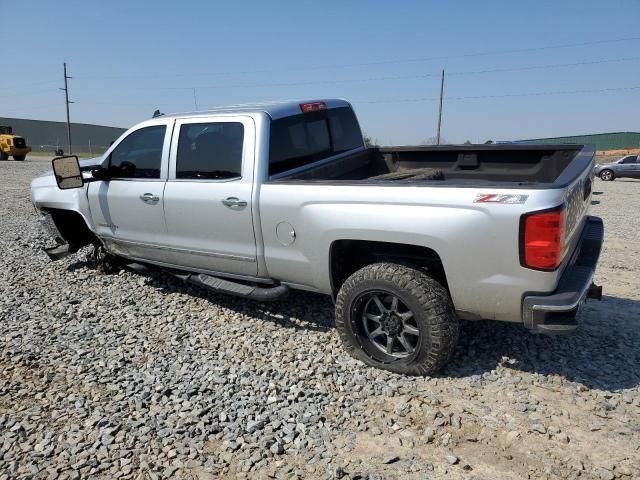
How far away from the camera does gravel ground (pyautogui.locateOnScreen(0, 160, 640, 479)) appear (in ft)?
8.46

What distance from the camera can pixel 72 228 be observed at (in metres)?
5.90

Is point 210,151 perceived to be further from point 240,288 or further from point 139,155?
point 240,288

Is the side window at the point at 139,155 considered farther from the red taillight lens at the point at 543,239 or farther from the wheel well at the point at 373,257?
the red taillight lens at the point at 543,239

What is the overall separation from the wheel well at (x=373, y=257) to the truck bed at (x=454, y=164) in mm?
730

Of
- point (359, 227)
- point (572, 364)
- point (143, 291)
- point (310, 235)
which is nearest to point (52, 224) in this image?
point (143, 291)

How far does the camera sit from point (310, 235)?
354cm

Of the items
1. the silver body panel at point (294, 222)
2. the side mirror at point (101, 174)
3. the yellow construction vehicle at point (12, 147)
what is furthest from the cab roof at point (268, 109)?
the yellow construction vehicle at point (12, 147)

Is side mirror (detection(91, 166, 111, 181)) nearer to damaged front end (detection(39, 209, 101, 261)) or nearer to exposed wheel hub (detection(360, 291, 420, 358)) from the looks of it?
damaged front end (detection(39, 209, 101, 261))

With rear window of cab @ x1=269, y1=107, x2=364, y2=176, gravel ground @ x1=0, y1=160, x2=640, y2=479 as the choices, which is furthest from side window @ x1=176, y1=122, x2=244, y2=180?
gravel ground @ x1=0, y1=160, x2=640, y2=479

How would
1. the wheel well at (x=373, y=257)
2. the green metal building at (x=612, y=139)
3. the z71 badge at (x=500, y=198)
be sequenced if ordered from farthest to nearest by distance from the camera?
the green metal building at (x=612, y=139) → the wheel well at (x=373, y=257) → the z71 badge at (x=500, y=198)

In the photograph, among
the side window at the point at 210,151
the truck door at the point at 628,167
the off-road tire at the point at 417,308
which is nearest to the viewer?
the off-road tire at the point at 417,308

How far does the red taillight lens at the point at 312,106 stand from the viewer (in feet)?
14.5

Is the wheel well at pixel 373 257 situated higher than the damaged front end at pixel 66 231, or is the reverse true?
the wheel well at pixel 373 257

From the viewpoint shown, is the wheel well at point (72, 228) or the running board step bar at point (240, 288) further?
the wheel well at point (72, 228)
